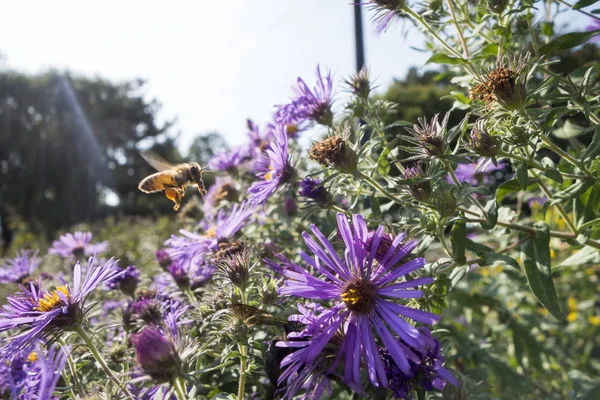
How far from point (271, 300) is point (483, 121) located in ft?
1.58

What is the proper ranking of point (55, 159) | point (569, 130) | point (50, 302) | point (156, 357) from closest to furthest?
point (156, 357) < point (50, 302) < point (569, 130) < point (55, 159)

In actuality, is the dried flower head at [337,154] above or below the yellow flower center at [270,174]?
below

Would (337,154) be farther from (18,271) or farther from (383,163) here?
(18,271)

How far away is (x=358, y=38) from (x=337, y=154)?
0.60 m

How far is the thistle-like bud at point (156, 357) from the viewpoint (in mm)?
597

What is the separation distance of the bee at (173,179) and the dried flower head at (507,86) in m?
0.76

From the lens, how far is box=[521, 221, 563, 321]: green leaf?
875mm

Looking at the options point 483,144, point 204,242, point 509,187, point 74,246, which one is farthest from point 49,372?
point 74,246

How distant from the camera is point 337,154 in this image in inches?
36.4

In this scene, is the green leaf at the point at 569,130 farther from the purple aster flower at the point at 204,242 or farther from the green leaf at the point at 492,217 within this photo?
the purple aster flower at the point at 204,242

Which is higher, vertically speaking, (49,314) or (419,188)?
(419,188)

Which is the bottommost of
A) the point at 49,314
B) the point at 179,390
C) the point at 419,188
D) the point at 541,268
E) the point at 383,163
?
the point at 179,390

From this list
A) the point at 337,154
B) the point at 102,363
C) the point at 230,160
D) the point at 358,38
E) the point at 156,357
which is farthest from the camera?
the point at 230,160

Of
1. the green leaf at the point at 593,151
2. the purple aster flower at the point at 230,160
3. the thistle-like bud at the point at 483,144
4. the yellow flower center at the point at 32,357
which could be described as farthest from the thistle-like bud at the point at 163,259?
the green leaf at the point at 593,151
